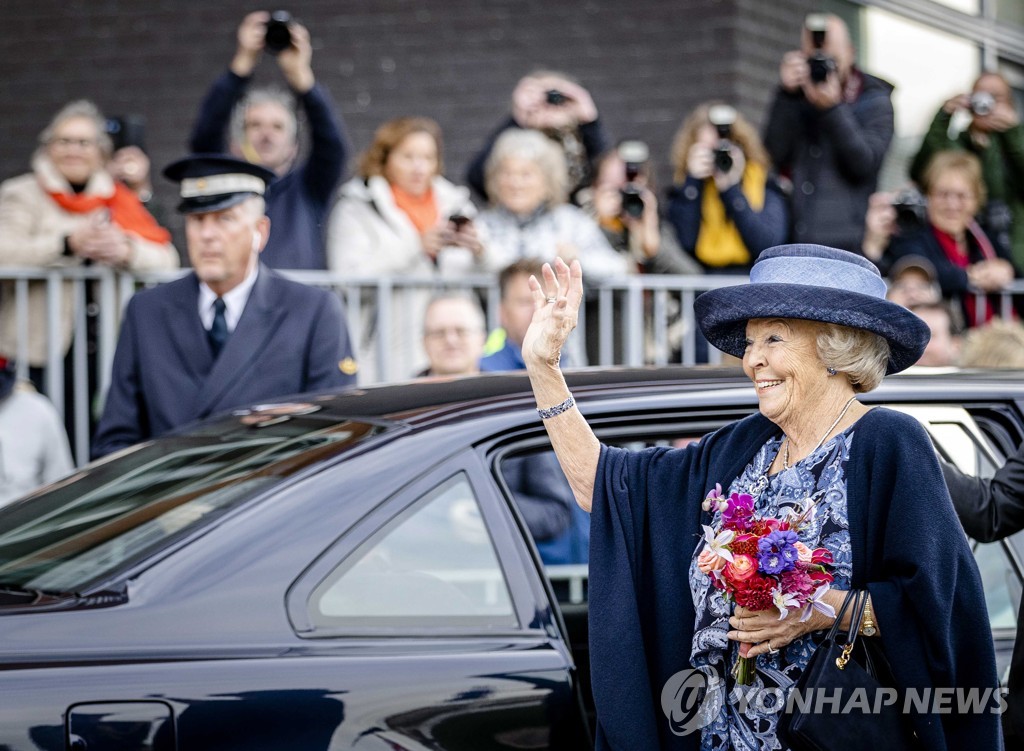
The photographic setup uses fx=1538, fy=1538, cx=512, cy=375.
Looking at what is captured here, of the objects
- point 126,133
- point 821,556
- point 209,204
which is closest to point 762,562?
point 821,556

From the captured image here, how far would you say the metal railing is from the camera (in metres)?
6.17

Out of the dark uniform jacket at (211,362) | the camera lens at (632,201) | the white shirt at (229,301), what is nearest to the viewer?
the dark uniform jacket at (211,362)

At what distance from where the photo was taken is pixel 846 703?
2.71 meters

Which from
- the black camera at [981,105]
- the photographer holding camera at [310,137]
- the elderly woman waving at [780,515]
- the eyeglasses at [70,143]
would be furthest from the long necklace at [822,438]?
the black camera at [981,105]

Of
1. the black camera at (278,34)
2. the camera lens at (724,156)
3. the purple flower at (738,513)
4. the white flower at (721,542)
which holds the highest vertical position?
the black camera at (278,34)

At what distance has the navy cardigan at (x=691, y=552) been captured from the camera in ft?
9.11

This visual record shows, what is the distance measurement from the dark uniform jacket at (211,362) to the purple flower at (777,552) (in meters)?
2.58

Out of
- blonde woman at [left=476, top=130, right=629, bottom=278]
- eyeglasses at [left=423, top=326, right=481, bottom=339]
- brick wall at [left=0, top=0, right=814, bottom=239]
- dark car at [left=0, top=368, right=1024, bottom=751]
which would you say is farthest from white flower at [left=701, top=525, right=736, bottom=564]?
brick wall at [left=0, top=0, right=814, bottom=239]

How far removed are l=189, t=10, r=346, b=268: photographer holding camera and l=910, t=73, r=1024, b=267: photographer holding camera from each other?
3.32 meters

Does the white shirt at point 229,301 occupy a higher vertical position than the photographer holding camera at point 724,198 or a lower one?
lower

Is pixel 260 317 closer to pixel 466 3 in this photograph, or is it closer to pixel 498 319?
pixel 498 319

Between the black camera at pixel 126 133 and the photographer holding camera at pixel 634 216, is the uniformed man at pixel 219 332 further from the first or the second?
the black camera at pixel 126 133

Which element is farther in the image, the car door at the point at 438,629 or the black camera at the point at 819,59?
the black camera at the point at 819,59

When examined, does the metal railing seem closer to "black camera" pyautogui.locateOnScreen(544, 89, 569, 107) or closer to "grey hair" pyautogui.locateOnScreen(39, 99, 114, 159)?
"grey hair" pyautogui.locateOnScreen(39, 99, 114, 159)
